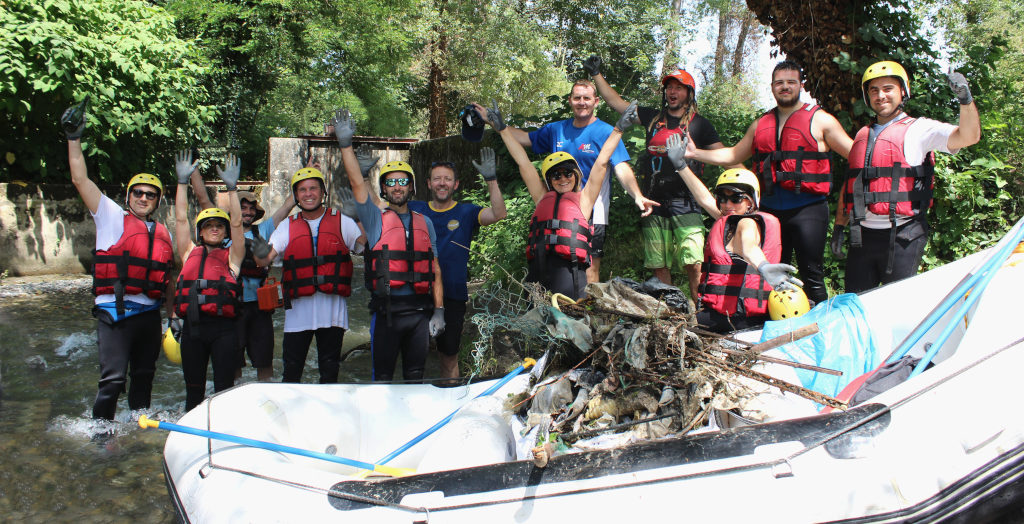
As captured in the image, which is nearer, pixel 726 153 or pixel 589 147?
pixel 726 153

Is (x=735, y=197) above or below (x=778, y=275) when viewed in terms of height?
above

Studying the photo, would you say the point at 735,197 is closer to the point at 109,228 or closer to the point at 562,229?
the point at 562,229

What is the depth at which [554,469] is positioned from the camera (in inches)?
96.7

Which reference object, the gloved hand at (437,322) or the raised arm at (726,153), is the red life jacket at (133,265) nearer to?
the gloved hand at (437,322)

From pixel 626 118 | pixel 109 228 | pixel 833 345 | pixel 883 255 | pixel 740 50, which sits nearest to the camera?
pixel 833 345

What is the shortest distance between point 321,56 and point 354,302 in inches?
426

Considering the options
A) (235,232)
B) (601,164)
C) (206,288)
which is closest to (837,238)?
(601,164)

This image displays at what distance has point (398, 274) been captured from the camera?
435cm

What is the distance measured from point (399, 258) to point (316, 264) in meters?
0.62

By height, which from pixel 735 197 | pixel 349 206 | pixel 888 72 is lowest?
pixel 349 206

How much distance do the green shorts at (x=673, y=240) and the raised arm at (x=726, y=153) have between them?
1.67 ft

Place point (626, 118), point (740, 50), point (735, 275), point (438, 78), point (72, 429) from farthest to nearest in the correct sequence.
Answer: point (740, 50), point (438, 78), point (72, 429), point (626, 118), point (735, 275)

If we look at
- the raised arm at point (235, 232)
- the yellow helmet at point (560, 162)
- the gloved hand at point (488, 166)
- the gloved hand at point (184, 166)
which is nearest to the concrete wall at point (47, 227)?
the gloved hand at point (184, 166)

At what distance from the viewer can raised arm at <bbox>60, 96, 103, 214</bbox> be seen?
437 cm
